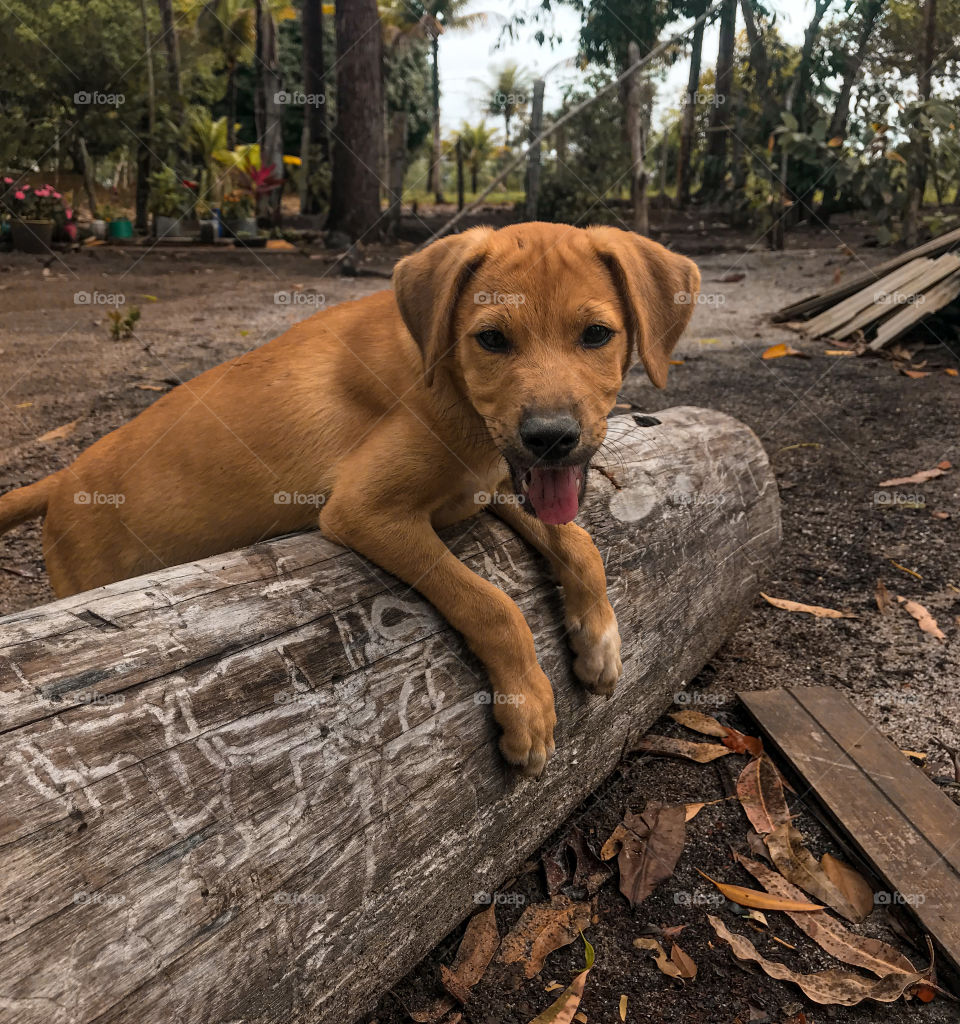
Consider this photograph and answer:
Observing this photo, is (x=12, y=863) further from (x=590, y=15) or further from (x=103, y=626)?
(x=590, y=15)

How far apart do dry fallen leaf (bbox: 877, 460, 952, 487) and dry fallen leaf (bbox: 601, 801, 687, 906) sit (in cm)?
351

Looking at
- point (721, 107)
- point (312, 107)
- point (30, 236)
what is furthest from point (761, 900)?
point (312, 107)

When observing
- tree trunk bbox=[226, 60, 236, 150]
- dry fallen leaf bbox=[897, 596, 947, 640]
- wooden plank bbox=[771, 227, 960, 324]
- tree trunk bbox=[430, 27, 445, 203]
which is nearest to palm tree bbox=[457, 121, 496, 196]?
tree trunk bbox=[430, 27, 445, 203]

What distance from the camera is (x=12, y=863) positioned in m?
1.57

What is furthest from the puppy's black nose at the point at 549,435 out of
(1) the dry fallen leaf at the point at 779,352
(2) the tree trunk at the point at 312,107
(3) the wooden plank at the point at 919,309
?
(2) the tree trunk at the point at 312,107

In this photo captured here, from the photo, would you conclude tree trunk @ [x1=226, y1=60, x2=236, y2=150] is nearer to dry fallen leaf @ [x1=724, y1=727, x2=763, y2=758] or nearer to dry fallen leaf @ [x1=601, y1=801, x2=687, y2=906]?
dry fallen leaf @ [x1=724, y1=727, x2=763, y2=758]

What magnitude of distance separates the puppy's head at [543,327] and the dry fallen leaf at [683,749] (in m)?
1.27

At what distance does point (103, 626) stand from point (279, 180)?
1887 centimetres

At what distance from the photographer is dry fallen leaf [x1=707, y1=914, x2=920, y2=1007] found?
8.03 feet

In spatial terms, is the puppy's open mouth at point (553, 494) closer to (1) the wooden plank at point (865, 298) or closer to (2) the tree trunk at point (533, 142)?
(1) the wooden plank at point (865, 298)

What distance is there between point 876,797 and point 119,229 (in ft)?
55.8

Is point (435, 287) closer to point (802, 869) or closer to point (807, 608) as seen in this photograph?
point (802, 869)

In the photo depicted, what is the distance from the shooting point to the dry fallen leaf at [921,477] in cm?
584

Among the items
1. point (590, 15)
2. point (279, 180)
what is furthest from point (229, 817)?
point (279, 180)
